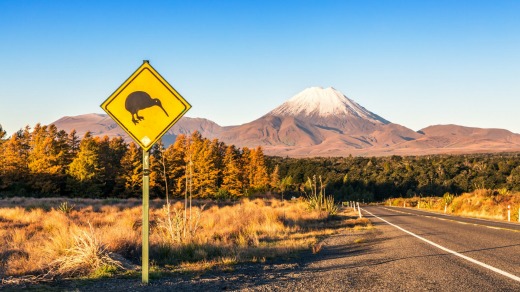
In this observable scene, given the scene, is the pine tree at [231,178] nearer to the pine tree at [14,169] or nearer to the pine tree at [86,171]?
the pine tree at [86,171]

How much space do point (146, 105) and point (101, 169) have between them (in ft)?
157

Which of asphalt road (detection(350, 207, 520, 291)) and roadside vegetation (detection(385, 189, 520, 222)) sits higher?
asphalt road (detection(350, 207, 520, 291))

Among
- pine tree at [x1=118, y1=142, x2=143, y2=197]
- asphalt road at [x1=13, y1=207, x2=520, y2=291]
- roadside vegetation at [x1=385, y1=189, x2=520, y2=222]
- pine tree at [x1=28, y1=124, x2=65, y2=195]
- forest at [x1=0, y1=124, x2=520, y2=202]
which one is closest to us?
asphalt road at [x1=13, y1=207, x2=520, y2=291]

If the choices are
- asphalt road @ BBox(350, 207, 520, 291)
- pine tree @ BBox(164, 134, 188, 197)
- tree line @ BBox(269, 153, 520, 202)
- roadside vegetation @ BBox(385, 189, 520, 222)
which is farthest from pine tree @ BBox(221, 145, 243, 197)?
asphalt road @ BBox(350, 207, 520, 291)

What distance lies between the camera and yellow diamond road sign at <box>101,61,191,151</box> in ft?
20.6

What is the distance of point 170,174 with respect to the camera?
55.9 m

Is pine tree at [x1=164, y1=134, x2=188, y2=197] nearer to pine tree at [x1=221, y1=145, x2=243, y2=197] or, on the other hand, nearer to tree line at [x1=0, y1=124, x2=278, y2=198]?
tree line at [x1=0, y1=124, x2=278, y2=198]

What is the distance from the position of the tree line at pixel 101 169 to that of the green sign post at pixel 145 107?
36650mm

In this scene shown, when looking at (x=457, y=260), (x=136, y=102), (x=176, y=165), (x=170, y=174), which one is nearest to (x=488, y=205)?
(x=457, y=260)

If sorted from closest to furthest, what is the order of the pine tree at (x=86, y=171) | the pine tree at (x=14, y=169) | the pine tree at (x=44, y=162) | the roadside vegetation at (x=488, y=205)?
the roadside vegetation at (x=488, y=205), the pine tree at (x=14, y=169), the pine tree at (x=44, y=162), the pine tree at (x=86, y=171)

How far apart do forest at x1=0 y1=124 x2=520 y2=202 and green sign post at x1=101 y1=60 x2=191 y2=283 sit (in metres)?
30.2

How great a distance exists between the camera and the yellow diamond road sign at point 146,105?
20.6 ft

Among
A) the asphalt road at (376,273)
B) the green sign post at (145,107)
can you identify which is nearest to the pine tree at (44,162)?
the asphalt road at (376,273)

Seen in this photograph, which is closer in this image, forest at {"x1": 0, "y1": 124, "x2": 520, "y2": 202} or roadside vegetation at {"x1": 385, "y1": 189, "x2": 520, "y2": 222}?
roadside vegetation at {"x1": 385, "y1": 189, "x2": 520, "y2": 222}
